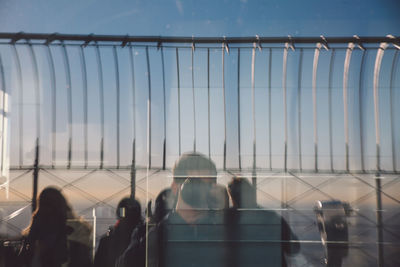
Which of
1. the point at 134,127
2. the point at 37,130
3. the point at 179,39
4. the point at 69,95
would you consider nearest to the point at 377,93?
the point at 179,39

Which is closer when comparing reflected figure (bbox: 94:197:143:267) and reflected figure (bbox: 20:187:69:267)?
reflected figure (bbox: 94:197:143:267)

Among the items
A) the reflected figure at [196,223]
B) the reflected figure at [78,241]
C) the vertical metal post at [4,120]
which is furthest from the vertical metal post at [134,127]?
the vertical metal post at [4,120]

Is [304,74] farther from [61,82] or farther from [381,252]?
[61,82]

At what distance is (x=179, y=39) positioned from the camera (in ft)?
5.39

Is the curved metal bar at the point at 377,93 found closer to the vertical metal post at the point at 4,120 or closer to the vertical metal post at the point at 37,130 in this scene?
the vertical metal post at the point at 37,130

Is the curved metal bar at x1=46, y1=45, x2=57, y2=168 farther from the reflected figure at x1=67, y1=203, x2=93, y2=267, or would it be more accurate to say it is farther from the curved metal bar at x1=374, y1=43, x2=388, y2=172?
the curved metal bar at x1=374, y1=43, x2=388, y2=172

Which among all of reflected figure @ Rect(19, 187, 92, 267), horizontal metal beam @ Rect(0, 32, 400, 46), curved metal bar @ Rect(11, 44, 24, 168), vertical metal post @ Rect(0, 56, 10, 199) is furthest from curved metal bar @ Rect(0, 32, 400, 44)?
reflected figure @ Rect(19, 187, 92, 267)

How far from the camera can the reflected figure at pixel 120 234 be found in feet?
5.21

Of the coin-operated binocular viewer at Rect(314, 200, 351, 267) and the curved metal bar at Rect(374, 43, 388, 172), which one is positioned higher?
the curved metal bar at Rect(374, 43, 388, 172)

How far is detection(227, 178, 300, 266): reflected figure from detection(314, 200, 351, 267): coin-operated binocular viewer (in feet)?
0.69

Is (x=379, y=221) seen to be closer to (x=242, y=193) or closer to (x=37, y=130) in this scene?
(x=242, y=193)

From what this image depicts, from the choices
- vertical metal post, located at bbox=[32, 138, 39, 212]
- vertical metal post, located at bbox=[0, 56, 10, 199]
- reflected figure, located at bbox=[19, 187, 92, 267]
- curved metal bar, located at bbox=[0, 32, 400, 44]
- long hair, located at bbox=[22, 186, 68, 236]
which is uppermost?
curved metal bar, located at bbox=[0, 32, 400, 44]

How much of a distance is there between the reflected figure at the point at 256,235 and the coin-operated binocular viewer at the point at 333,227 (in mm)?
210

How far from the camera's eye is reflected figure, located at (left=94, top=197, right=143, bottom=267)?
5.21 ft
